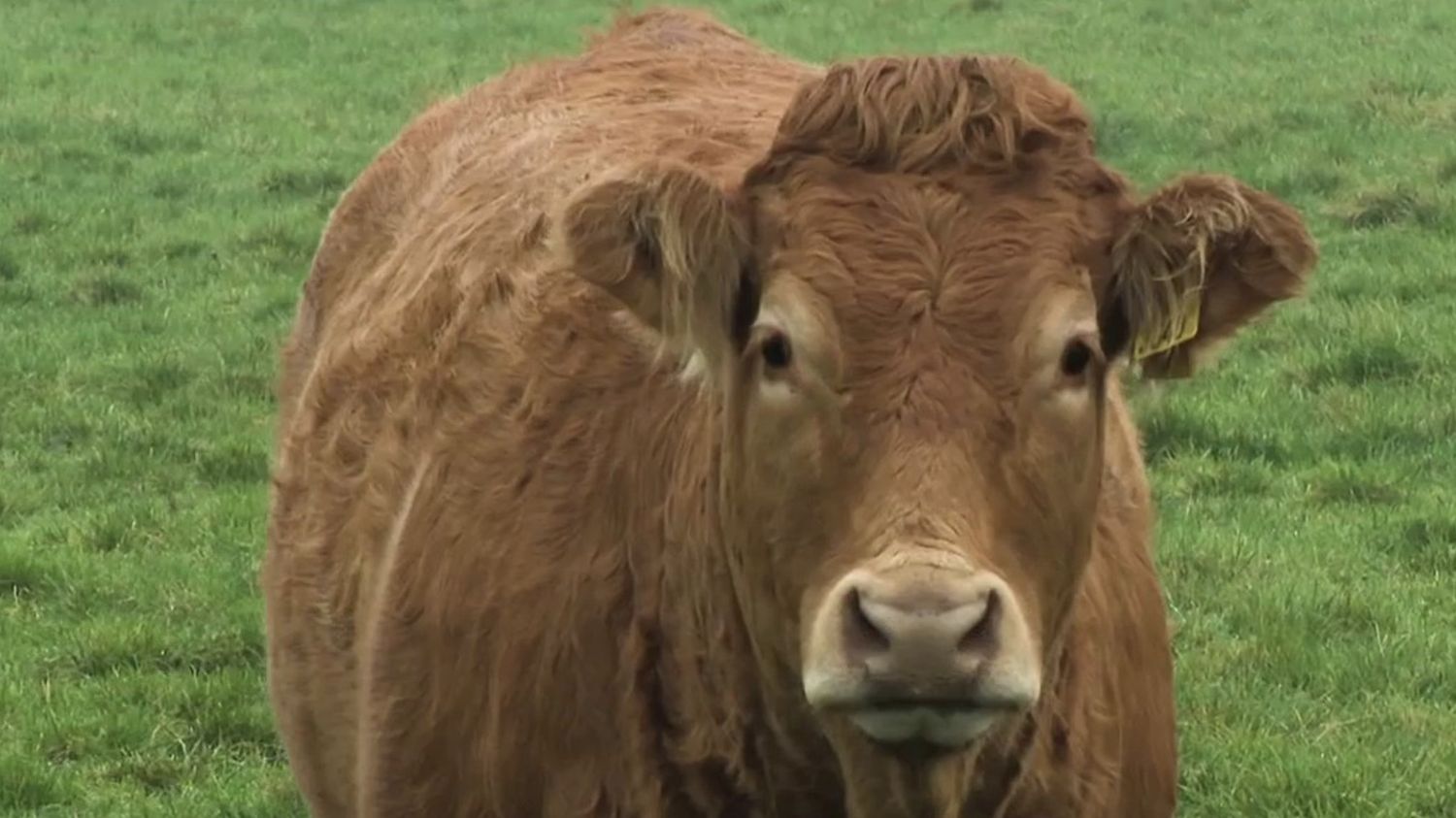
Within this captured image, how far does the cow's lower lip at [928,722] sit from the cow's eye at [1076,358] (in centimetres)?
48

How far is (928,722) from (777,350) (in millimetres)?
570

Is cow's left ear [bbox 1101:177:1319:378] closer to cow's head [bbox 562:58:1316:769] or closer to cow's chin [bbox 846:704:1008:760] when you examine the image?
cow's head [bbox 562:58:1316:769]

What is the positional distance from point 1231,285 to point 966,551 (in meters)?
0.76

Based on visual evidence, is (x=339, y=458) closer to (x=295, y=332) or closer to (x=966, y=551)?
(x=295, y=332)

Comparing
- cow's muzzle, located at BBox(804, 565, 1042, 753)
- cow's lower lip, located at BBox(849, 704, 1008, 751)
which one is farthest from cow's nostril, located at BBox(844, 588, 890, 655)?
cow's lower lip, located at BBox(849, 704, 1008, 751)

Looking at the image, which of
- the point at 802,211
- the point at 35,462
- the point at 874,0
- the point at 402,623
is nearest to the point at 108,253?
the point at 35,462

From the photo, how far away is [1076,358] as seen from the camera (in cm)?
324

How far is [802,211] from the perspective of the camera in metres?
3.34

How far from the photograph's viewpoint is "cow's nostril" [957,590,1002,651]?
287cm

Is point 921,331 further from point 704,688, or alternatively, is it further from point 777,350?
point 704,688

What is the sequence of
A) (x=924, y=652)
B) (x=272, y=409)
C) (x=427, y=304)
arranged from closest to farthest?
1. (x=924, y=652)
2. (x=427, y=304)
3. (x=272, y=409)

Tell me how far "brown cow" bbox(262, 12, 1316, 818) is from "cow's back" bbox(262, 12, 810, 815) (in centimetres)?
2

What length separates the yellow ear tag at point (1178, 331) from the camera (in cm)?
337

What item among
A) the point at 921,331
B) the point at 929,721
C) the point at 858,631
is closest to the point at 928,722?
the point at 929,721
